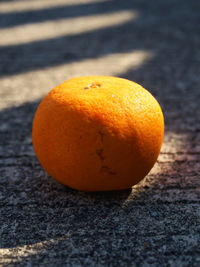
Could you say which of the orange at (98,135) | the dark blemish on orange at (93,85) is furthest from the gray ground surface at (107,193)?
the dark blemish on orange at (93,85)

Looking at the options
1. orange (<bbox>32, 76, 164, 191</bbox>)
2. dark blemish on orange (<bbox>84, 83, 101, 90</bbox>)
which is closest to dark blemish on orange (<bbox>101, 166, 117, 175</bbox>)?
orange (<bbox>32, 76, 164, 191</bbox>)

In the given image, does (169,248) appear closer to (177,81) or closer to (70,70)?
(177,81)

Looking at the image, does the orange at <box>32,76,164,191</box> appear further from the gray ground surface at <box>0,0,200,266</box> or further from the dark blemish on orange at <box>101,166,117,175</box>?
the gray ground surface at <box>0,0,200,266</box>

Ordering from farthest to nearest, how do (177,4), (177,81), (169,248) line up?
(177,4) < (177,81) < (169,248)

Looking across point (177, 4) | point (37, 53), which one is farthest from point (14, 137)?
point (177, 4)

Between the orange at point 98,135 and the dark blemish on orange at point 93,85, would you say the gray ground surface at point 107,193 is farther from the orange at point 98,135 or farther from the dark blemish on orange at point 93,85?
the dark blemish on orange at point 93,85
